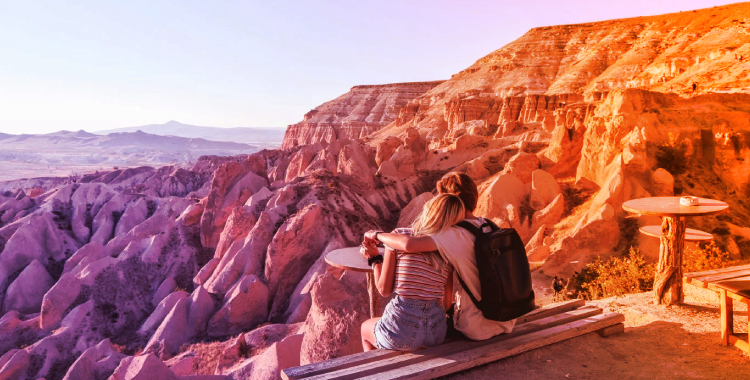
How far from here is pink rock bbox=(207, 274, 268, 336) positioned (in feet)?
38.4

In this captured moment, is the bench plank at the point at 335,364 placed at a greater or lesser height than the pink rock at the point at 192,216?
greater

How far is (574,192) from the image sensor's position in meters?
13.5

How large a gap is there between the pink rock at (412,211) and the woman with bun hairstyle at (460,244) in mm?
14302

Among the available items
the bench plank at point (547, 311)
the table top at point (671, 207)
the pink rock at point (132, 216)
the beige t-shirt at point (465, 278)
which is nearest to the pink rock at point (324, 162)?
the pink rock at point (132, 216)

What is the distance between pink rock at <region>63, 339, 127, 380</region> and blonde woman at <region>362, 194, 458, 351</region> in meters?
8.15

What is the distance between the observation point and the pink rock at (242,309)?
11695 mm

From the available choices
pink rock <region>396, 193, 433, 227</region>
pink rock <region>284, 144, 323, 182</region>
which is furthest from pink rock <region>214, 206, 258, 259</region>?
pink rock <region>284, 144, 323, 182</region>

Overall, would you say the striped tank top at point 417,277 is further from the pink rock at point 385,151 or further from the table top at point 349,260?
the pink rock at point 385,151

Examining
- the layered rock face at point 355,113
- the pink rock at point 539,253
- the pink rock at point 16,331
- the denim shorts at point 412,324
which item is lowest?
the pink rock at point 16,331

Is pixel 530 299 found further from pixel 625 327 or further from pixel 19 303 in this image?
pixel 19 303

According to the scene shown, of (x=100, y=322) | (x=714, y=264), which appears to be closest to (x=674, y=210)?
(x=714, y=264)

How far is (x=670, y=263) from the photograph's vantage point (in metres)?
5.03

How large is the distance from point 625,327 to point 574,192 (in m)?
9.50

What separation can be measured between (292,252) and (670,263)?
9665mm
